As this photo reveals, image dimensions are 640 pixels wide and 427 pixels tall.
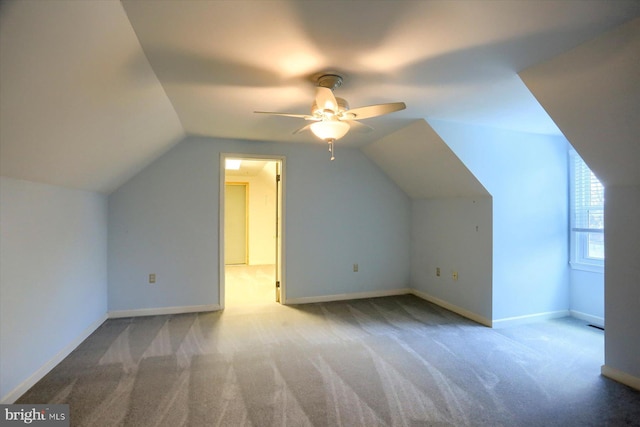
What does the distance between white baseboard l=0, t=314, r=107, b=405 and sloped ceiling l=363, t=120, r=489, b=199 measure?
3807mm

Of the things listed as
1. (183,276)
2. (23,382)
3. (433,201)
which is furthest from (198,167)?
(433,201)

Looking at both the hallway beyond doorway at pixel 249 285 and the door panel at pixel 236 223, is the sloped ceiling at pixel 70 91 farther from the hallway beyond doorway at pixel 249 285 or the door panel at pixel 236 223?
the door panel at pixel 236 223

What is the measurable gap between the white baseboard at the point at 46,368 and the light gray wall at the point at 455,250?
403cm

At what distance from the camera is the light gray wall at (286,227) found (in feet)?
12.5

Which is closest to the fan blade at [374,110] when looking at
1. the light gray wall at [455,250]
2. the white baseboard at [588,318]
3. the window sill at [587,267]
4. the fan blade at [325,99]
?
the fan blade at [325,99]

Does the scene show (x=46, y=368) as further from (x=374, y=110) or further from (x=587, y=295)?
(x=587, y=295)

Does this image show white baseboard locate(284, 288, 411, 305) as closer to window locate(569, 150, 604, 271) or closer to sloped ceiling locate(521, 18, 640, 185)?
window locate(569, 150, 604, 271)

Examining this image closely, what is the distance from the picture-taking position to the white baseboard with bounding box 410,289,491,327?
11.6ft

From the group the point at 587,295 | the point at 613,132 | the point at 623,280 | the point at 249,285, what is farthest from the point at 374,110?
the point at 249,285

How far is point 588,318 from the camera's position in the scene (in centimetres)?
365

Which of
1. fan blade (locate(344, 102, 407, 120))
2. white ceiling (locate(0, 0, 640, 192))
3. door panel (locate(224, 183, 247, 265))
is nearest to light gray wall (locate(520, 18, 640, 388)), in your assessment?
white ceiling (locate(0, 0, 640, 192))

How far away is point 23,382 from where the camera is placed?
215cm

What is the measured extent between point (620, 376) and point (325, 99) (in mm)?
2935

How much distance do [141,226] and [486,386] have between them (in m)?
3.80
